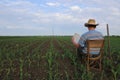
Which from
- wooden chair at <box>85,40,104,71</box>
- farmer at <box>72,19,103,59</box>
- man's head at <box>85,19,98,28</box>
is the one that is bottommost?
wooden chair at <box>85,40,104,71</box>

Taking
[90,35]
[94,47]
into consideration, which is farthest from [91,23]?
[94,47]

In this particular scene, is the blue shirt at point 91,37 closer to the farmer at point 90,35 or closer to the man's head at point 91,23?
the farmer at point 90,35

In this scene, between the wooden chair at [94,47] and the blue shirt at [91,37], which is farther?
the blue shirt at [91,37]

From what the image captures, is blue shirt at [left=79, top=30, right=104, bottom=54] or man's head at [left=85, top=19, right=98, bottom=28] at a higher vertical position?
man's head at [left=85, top=19, right=98, bottom=28]

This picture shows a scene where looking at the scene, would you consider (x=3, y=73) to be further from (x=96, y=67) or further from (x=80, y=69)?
(x=96, y=67)

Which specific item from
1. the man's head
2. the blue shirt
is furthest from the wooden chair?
the man's head

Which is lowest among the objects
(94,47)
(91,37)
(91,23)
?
(94,47)

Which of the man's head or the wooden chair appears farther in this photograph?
the man's head

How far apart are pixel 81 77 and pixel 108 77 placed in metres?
0.93

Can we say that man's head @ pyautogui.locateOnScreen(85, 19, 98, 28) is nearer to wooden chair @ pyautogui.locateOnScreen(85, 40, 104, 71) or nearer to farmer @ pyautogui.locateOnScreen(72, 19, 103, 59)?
farmer @ pyautogui.locateOnScreen(72, 19, 103, 59)

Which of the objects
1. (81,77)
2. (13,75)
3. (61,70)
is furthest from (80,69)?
(13,75)

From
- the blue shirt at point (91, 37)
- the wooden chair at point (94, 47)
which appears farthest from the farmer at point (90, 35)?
the wooden chair at point (94, 47)

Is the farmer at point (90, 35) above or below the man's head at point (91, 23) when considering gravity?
below

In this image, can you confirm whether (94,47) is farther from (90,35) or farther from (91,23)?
(91,23)
